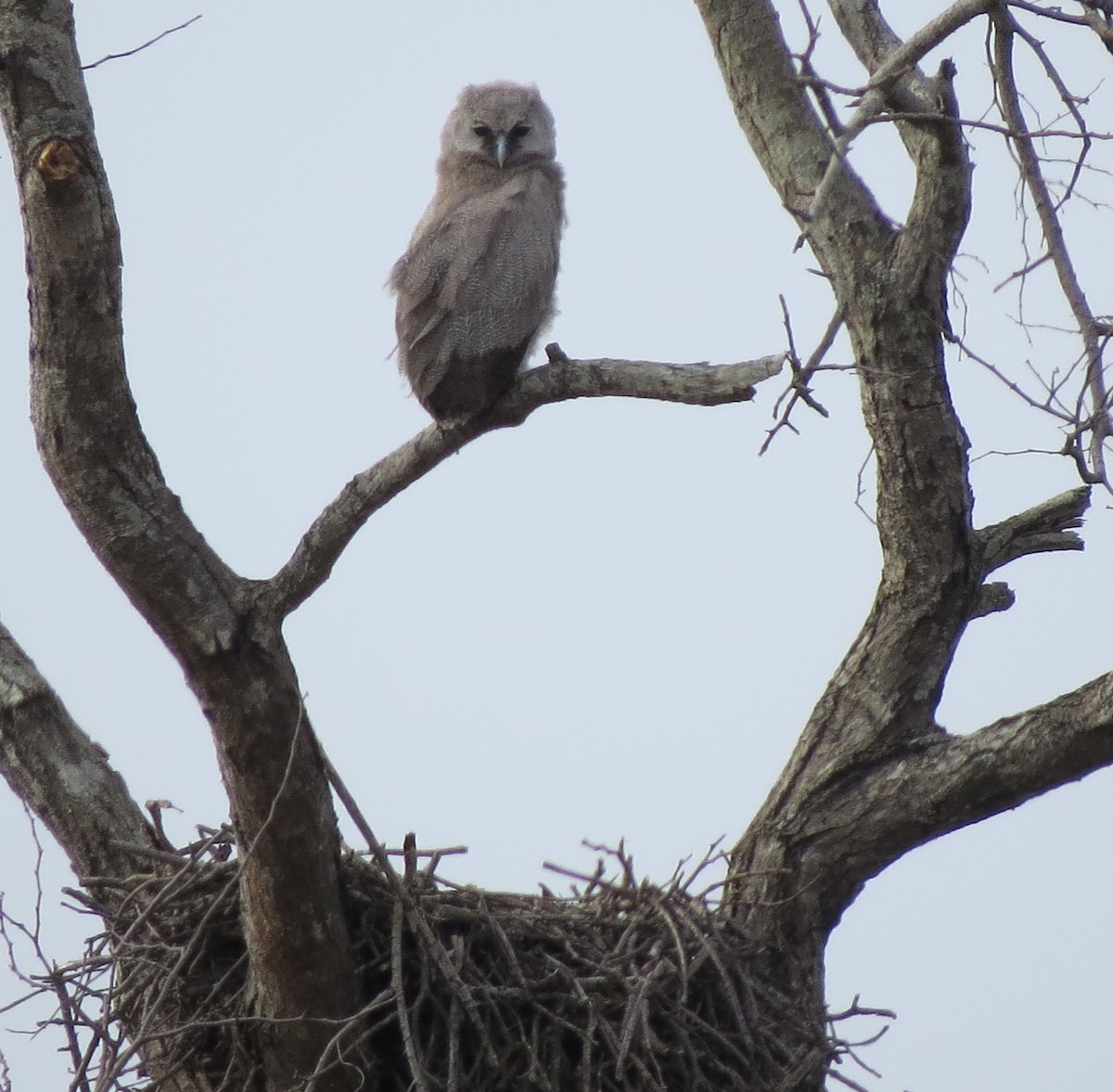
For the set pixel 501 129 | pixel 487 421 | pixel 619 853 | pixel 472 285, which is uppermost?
pixel 501 129

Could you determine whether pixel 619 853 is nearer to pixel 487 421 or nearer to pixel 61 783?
pixel 487 421

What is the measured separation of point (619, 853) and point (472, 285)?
1.93 meters

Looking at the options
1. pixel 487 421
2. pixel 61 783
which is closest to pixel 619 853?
pixel 487 421

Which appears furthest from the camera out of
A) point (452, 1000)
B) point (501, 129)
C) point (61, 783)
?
point (501, 129)

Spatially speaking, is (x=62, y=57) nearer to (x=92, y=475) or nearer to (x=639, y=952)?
(x=92, y=475)

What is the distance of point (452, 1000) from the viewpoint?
4.18 m

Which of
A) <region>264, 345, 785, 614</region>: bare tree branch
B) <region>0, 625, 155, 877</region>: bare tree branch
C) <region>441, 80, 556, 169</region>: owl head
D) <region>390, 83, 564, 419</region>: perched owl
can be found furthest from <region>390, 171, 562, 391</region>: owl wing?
<region>0, 625, 155, 877</region>: bare tree branch

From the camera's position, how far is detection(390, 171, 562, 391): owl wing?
4812mm

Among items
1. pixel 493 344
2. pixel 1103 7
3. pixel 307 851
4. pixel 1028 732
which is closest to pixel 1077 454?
pixel 1028 732

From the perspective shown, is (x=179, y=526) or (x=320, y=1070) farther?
(x=320, y=1070)

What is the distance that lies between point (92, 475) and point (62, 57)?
0.94 meters

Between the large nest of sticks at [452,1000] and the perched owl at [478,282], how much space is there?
5.10 feet

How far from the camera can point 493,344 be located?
4.77m

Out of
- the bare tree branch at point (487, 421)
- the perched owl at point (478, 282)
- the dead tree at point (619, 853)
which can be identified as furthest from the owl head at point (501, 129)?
the bare tree branch at point (487, 421)
